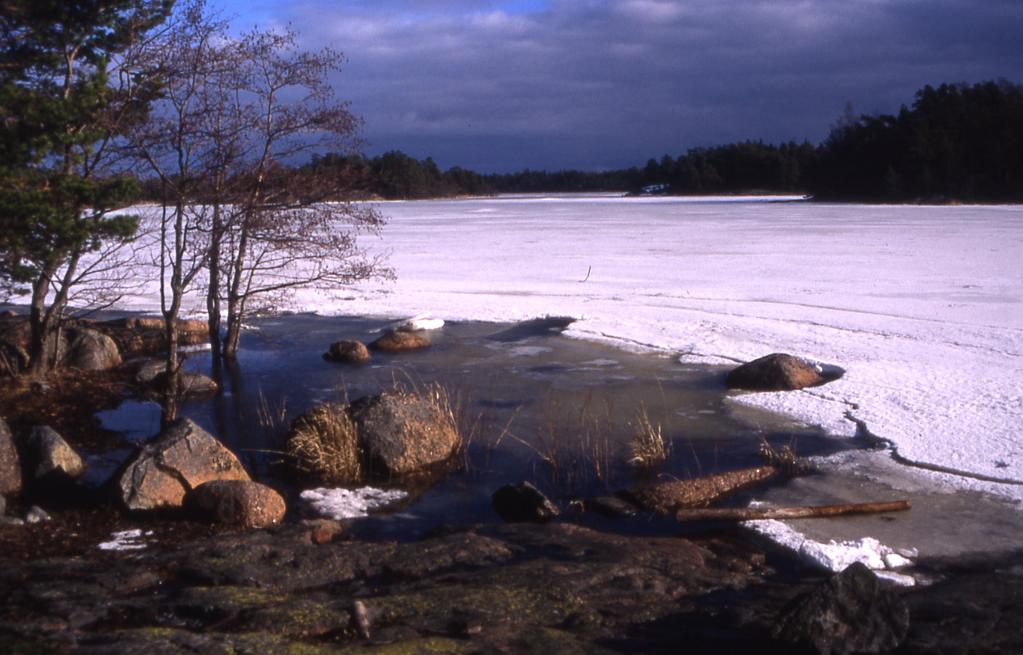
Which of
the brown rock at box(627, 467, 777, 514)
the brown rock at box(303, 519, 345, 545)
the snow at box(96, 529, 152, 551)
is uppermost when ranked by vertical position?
the snow at box(96, 529, 152, 551)

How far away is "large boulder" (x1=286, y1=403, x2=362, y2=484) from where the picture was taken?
31.6ft

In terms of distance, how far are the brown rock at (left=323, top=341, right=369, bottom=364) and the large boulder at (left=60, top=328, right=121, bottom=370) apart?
3.20 metres

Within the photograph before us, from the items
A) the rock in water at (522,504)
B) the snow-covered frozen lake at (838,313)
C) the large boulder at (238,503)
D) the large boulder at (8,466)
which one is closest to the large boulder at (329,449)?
the large boulder at (238,503)

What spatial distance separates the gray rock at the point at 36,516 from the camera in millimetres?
8211

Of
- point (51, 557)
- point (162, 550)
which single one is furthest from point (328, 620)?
point (51, 557)

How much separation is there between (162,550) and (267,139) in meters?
7.52

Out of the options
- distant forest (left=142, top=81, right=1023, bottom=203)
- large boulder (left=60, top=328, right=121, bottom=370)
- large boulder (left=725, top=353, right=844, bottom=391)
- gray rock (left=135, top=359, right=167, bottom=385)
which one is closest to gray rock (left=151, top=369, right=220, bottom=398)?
gray rock (left=135, top=359, right=167, bottom=385)

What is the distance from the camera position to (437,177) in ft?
304

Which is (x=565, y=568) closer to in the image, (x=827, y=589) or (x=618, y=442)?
(x=827, y=589)

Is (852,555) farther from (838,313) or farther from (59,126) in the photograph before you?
(838,313)

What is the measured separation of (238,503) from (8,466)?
2466 mm

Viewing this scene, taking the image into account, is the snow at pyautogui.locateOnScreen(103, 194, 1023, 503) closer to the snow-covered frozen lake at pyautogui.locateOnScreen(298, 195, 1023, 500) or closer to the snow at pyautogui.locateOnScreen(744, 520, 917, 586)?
the snow-covered frozen lake at pyautogui.locateOnScreen(298, 195, 1023, 500)

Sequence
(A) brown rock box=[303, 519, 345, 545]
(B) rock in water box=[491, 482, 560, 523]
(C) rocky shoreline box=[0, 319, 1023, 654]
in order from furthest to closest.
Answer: (B) rock in water box=[491, 482, 560, 523] < (A) brown rock box=[303, 519, 345, 545] < (C) rocky shoreline box=[0, 319, 1023, 654]

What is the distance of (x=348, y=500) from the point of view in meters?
8.98
